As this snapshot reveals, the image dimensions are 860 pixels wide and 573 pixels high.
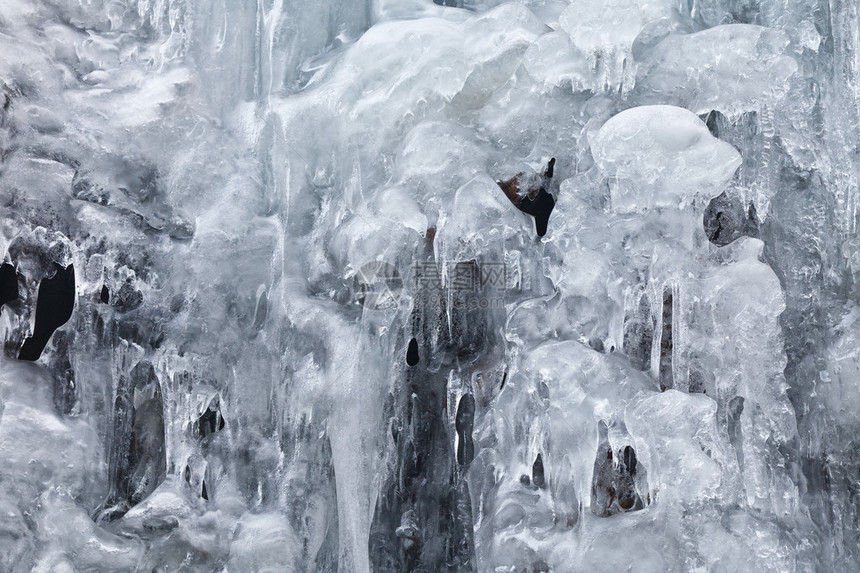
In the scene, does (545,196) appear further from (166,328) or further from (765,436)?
(166,328)

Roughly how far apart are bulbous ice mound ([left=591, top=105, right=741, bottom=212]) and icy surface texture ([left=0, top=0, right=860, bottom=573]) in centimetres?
1

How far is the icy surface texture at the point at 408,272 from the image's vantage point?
314cm

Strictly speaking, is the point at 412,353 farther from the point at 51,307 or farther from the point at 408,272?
the point at 51,307

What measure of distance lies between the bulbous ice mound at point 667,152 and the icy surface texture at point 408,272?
0.01m

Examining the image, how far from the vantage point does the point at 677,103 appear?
3377 millimetres

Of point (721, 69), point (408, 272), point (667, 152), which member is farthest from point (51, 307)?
point (721, 69)

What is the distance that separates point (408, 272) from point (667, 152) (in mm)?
1026

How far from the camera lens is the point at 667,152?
121 inches

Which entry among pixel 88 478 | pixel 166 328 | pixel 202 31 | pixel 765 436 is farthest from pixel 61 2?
pixel 765 436

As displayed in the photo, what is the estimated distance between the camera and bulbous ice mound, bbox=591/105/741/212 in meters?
3.06
